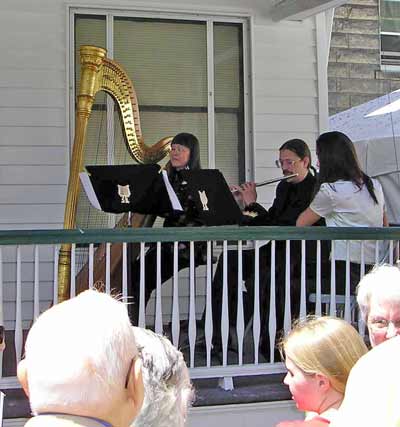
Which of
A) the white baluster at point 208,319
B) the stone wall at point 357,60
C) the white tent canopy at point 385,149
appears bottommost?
the white baluster at point 208,319

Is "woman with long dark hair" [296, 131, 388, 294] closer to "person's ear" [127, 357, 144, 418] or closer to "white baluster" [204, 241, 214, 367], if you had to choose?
"white baluster" [204, 241, 214, 367]

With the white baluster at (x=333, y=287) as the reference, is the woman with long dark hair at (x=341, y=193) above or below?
above

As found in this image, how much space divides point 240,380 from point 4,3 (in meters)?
3.51

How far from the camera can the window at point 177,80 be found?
5711 mm

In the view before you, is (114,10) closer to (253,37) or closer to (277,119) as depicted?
(253,37)

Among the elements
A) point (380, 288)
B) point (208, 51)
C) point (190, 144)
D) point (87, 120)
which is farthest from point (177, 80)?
point (380, 288)

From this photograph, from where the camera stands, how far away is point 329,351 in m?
1.97

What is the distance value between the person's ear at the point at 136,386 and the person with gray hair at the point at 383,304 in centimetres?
136

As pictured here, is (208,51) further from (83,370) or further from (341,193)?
(83,370)

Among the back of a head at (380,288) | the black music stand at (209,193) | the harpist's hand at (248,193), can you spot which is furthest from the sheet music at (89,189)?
the back of a head at (380,288)

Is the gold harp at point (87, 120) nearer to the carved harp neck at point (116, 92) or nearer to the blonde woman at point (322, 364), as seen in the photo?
the carved harp neck at point (116, 92)

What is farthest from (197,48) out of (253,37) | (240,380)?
(240,380)

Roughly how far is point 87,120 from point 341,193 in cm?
160

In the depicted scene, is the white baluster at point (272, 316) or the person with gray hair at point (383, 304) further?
the white baluster at point (272, 316)
